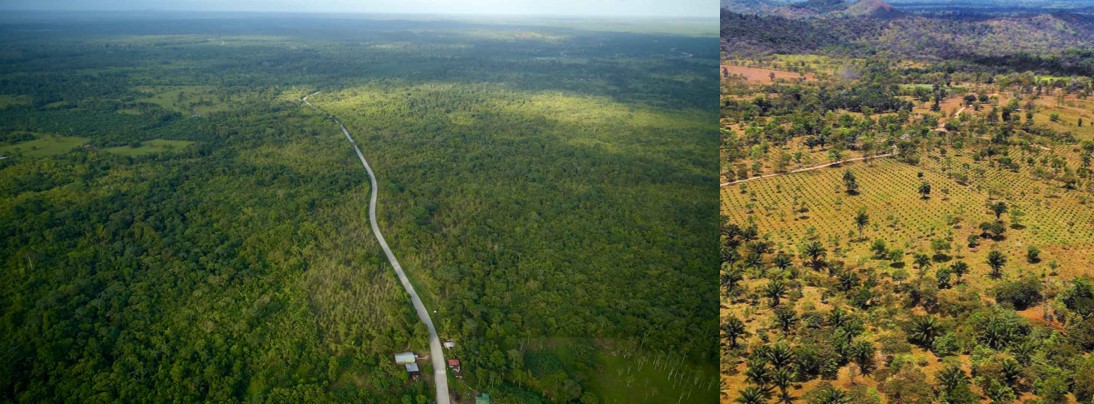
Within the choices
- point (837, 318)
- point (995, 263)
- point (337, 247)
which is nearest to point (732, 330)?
point (837, 318)

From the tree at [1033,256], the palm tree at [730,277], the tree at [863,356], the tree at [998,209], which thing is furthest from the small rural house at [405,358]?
the tree at [998,209]

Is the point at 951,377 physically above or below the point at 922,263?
below

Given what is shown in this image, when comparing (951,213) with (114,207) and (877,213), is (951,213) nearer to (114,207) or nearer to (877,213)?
(877,213)

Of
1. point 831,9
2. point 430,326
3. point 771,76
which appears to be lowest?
point 430,326

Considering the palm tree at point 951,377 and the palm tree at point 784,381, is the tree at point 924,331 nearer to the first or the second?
the palm tree at point 951,377

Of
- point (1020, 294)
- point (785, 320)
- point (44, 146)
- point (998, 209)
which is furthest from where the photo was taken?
point (44, 146)

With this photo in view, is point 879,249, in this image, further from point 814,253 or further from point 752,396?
point 752,396

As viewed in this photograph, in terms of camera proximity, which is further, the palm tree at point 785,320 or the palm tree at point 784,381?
the palm tree at point 785,320

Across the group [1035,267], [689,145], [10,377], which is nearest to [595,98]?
[689,145]
